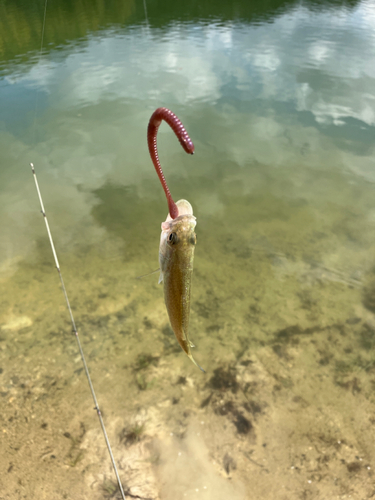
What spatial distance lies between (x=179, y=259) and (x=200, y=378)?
9.19ft

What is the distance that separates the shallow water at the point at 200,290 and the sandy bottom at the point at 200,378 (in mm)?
18

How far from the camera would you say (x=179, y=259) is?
1.55m

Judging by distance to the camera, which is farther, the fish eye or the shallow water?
the shallow water

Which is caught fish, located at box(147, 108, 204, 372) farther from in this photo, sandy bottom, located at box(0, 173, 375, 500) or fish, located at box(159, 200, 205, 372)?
sandy bottom, located at box(0, 173, 375, 500)

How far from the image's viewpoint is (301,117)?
9016 millimetres

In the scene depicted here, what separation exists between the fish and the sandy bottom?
2.31 meters

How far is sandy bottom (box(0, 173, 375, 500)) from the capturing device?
322 centimetres

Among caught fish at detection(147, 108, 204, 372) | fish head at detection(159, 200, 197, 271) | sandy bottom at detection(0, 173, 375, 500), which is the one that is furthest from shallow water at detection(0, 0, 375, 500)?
fish head at detection(159, 200, 197, 271)

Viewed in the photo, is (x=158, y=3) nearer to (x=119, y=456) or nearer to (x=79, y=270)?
(x=79, y=270)

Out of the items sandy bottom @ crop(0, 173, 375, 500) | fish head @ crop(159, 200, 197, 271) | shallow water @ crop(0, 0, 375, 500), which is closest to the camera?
fish head @ crop(159, 200, 197, 271)

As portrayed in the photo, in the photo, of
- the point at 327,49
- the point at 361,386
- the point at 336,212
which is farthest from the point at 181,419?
the point at 327,49

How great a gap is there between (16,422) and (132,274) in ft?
7.65

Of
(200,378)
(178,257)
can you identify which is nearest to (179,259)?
(178,257)

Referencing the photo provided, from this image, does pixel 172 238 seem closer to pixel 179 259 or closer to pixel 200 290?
pixel 179 259
